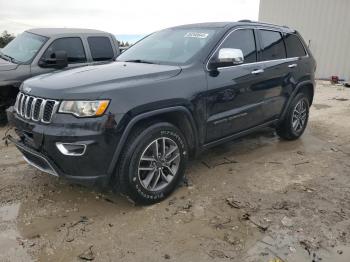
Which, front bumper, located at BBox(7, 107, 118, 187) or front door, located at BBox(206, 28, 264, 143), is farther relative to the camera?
front door, located at BBox(206, 28, 264, 143)

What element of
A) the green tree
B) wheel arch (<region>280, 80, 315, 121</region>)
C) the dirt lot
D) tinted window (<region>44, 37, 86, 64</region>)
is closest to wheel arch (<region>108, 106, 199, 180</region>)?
the dirt lot

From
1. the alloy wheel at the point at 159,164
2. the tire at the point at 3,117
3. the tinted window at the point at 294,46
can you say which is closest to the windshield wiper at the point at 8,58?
the tire at the point at 3,117

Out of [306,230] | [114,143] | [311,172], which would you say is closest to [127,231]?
[114,143]

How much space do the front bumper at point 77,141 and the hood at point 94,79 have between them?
24cm

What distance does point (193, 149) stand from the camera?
426 centimetres

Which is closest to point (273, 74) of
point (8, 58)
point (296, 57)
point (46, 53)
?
point (296, 57)

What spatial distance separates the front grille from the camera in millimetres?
3434

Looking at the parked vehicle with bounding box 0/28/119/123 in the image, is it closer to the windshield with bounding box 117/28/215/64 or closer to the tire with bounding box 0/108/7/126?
the tire with bounding box 0/108/7/126

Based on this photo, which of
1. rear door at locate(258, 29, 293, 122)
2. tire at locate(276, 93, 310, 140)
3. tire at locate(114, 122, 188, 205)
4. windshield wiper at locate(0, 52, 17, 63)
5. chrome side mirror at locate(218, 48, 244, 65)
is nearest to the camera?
tire at locate(114, 122, 188, 205)

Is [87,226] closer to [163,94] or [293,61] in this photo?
[163,94]

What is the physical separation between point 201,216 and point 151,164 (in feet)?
2.32

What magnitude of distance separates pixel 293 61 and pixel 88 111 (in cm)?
357

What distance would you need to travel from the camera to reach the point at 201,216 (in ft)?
12.3

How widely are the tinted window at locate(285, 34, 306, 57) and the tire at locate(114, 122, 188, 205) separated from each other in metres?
2.71
